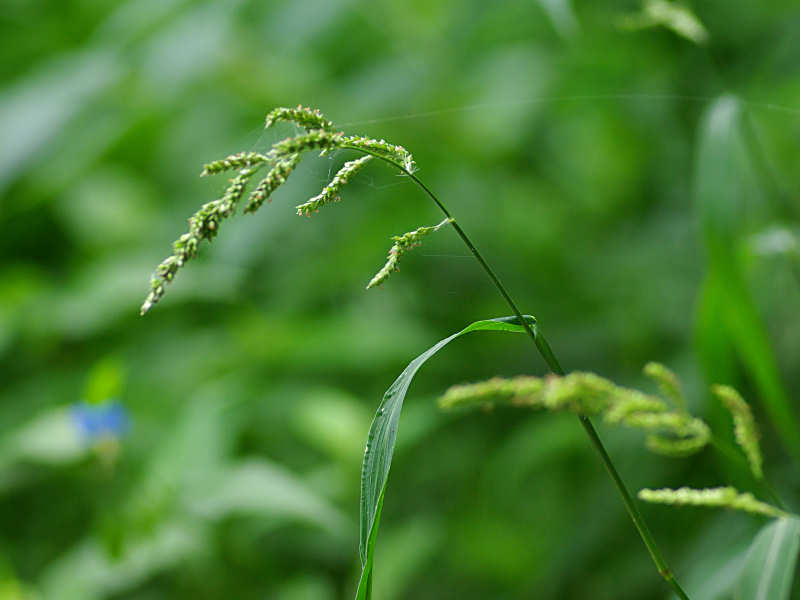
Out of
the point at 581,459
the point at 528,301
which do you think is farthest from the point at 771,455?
the point at 528,301

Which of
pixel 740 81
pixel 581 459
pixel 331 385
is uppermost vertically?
pixel 740 81

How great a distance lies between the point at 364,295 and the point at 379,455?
1.48 meters

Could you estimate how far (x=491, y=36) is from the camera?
1761 millimetres

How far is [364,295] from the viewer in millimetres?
1870

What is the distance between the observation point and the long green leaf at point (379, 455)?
1.23 ft

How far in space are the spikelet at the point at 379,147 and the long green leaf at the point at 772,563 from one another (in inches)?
12.7

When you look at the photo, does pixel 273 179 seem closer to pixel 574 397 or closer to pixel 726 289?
pixel 574 397

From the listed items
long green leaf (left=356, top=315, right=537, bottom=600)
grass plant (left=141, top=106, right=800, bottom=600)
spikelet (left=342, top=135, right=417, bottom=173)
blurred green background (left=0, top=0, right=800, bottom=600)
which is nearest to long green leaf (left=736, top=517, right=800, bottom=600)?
grass plant (left=141, top=106, right=800, bottom=600)

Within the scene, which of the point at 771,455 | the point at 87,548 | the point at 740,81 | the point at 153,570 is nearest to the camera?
the point at 153,570

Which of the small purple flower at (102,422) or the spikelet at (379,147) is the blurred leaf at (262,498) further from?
the spikelet at (379,147)

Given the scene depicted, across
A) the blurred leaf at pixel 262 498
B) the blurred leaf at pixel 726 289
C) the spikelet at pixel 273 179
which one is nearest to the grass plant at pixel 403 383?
the spikelet at pixel 273 179

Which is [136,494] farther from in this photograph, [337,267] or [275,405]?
[337,267]

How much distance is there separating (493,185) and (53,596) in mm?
1174

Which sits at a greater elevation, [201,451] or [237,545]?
[201,451]
